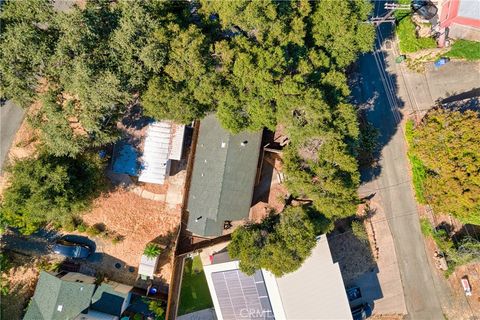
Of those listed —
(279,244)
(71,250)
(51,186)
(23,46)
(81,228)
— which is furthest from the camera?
(81,228)

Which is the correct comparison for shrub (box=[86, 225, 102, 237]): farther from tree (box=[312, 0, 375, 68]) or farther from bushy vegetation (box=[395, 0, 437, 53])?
bushy vegetation (box=[395, 0, 437, 53])

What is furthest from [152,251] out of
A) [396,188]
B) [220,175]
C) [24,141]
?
[396,188]

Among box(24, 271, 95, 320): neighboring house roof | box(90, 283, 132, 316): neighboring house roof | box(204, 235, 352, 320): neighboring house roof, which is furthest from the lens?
box(90, 283, 132, 316): neighboring house roof

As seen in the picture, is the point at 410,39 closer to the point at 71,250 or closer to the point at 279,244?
the point at 279,244

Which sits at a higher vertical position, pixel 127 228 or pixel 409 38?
pixel 409 38

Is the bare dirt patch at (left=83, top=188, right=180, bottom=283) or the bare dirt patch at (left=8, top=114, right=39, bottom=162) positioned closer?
the bare dirt patch at (left=8, top=114, right=39, bottom=162)

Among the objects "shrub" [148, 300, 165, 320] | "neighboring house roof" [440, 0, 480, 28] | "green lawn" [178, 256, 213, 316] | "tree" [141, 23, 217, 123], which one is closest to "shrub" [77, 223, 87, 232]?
"shrub" [148, 300, 165, 320]

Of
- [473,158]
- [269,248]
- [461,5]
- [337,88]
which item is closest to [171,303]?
[269,248]
